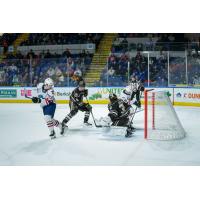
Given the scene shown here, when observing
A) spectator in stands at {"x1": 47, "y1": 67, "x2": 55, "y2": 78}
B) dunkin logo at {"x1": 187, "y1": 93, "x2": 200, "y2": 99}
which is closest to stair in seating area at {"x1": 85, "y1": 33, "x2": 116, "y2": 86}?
spectator in stands at {"x1": 47, "y1": 67, "x2": 55, "y2": 78}

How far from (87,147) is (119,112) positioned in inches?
31.5

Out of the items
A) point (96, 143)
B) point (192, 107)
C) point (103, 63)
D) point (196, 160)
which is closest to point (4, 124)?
point (96, 143)

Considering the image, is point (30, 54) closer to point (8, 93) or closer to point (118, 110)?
point (8, 93)

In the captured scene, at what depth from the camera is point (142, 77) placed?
7.02 meters

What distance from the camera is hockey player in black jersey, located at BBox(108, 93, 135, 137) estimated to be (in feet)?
17.0

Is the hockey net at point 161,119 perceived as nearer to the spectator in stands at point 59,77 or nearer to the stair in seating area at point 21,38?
the stair in seating area at point 21,38

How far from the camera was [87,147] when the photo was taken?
465cm

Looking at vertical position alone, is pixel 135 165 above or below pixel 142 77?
below

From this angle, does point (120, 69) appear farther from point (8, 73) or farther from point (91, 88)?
point (8, 73)

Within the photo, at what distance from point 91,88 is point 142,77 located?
99cm

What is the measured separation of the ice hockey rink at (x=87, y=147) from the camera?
4141mm

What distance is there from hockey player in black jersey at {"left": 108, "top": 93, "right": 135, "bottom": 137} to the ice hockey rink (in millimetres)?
169

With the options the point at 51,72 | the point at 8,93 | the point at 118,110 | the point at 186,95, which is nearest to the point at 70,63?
the point at 51,72

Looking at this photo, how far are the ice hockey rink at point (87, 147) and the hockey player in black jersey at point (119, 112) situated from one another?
0.56ft
